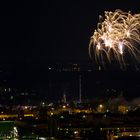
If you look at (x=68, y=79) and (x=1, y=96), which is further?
(x=68, y=79)

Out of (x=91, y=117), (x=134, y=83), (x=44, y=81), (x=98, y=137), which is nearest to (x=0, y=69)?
(x=44, y=81)

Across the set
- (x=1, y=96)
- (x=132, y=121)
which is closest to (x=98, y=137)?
(x=132, y=121)

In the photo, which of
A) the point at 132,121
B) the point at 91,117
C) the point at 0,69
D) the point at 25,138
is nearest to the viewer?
the point at 25,138

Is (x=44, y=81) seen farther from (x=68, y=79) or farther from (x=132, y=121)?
(x=132, y=121)

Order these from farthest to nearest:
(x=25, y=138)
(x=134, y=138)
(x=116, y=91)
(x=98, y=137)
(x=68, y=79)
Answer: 1. (x=68, y=79)
2. (x=116, y=91)
3. (x=98, y=137)
4. (x=134, y=138)
5. (x=25, y=138)

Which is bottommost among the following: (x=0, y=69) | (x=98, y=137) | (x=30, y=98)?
(x=98, y=137)

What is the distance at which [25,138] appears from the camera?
39.5 ft

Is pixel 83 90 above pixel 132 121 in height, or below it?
above

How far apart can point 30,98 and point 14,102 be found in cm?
212

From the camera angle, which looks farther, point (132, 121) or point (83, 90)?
point (83, 90)

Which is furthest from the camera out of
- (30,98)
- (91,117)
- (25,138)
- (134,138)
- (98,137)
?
(30,98)

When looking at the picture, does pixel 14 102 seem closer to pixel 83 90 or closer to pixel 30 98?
pixel 30 98

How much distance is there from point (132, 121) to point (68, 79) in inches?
1091

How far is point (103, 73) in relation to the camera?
48312 millimetres
